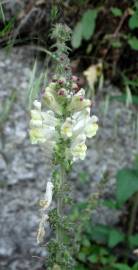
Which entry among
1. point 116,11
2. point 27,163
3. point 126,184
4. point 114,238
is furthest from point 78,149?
point 116,11

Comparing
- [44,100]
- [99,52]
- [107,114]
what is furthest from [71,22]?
[44,100]

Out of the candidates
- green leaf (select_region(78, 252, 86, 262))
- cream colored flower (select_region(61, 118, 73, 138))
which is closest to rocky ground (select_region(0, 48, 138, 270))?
green leaf (select_region(78, 252, 86, 262))

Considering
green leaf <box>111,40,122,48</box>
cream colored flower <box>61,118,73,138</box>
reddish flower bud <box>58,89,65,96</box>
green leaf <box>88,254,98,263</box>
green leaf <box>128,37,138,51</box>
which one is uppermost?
green leaf <box>111,40,122,48</box>

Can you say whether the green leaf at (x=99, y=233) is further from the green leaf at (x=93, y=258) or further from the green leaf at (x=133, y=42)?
the green leaf at (x=133, y=42)

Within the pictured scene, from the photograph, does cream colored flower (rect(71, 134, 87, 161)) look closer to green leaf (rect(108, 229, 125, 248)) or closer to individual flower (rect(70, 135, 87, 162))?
individual flower (rect(70, 135, 87, 162))

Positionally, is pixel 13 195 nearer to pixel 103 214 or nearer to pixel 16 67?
pixel 103 214

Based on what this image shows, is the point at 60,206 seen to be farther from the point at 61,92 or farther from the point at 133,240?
the point at 133,240

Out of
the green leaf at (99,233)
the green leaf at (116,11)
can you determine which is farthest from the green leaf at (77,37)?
the green leaf at (99,233)
